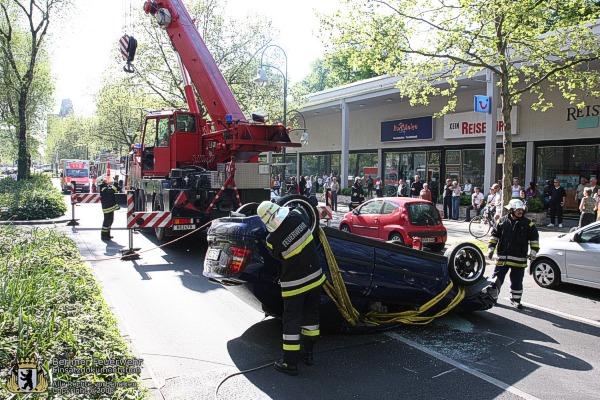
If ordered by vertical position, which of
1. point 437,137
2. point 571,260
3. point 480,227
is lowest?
point 480,227

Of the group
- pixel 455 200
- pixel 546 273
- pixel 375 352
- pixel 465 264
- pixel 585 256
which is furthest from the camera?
pixel 455 200

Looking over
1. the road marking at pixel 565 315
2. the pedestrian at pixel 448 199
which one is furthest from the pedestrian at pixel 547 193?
the road marking at pixel 565 315

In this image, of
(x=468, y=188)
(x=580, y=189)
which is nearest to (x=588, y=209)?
(x=580, y=189)

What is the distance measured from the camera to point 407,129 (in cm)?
2673

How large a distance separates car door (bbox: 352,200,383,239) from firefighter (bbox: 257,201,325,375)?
7695 mm

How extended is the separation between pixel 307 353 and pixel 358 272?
1190 mm

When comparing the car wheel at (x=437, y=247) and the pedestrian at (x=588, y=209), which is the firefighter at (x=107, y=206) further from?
the pedestrian at (x=588, y=209)

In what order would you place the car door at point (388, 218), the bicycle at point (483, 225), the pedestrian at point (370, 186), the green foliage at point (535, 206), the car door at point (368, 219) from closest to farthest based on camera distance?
the car door at point (388, 218) < the car door at point (368, 219) < the bicycle at point (483, 225) < the green foliage at point (535, 206) < the pedestrian at point (370, 186)

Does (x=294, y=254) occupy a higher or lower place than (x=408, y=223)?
higher

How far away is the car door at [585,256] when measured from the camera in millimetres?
7598

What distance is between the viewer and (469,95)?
2306cm

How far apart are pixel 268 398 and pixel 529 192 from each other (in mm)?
16950

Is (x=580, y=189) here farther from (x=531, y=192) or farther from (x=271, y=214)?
(x=271, y=214)

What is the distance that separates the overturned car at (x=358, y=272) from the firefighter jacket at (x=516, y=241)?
28.7 inches
